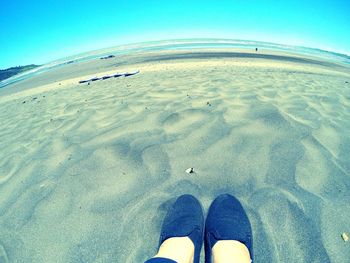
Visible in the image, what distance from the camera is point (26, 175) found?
2.27 meters

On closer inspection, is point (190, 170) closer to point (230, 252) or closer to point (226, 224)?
point (226, 224)

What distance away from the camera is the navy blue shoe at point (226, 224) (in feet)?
4.92

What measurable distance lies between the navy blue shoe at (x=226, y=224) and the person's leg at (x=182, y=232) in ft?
0.21

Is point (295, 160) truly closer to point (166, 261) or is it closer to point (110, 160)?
point (166, 261)

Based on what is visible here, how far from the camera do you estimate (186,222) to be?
1.65m

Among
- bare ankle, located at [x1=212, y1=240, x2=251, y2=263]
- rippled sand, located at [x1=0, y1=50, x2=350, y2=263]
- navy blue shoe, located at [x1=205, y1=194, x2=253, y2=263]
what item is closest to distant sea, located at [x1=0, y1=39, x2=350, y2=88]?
rippled sand, located at [x1=0, y1=50, x2=350, y2=263]

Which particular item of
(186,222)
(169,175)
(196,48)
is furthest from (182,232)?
(196,48)

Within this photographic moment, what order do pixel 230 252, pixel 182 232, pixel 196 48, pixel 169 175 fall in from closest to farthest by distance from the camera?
pixel 230 252 < pixel 182 232 < pixel 169 175 < pixel 196 48

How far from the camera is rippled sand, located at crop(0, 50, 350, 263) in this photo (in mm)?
1512

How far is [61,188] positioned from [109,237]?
31.3 inches

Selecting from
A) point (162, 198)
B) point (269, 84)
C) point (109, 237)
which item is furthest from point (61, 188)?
point (269, 84)

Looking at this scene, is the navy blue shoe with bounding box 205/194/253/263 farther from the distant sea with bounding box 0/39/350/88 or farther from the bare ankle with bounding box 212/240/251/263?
the distant sea with bounding box 0/39/350/88

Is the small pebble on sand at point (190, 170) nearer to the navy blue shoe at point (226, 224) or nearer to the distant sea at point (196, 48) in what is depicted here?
the navy blue shoe at point (226, 224)

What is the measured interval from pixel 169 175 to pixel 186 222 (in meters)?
0.51
